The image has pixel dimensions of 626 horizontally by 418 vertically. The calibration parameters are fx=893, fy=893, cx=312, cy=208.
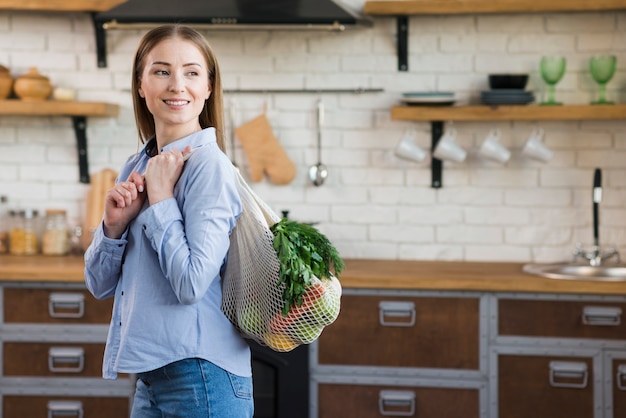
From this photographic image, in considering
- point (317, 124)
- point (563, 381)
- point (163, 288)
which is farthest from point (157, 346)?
point (317, 124)

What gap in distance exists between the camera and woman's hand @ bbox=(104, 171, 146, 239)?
1518 mm

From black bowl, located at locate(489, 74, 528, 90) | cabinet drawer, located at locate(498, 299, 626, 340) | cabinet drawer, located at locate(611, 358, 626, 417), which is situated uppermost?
black bowl, located at locate(489, 74, 528, 90)

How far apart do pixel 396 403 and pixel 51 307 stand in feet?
4.34

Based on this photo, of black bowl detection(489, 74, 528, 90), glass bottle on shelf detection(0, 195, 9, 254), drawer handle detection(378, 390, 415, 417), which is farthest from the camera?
glass bottle on shelf detection(0, 195, 9, 254)

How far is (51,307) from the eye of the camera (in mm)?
3330

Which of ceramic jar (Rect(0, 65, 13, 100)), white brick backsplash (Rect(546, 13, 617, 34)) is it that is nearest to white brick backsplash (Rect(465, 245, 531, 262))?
white brick backsplash (Rect(546, 13, 617, 34))

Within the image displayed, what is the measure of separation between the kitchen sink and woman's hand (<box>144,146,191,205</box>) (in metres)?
2.08

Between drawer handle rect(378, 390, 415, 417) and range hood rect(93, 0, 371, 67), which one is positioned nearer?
drawer handle rect(378, 390, 415, 417)

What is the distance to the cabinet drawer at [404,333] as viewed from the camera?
318cm

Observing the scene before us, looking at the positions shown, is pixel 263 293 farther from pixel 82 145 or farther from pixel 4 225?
pixel 4 225

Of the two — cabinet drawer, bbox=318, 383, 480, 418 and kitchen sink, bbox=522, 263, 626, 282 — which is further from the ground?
kitchen sink, bbox=522, 263, 626, 282

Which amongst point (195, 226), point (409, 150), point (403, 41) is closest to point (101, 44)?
point (403, 41)

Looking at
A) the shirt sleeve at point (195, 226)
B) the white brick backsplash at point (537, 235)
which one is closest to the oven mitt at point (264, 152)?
the white brick backsplash at point (537, 235)

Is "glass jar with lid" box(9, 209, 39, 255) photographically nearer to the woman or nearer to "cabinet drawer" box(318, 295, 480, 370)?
"cabinet drawer" box(318, 295, 480, 370)
